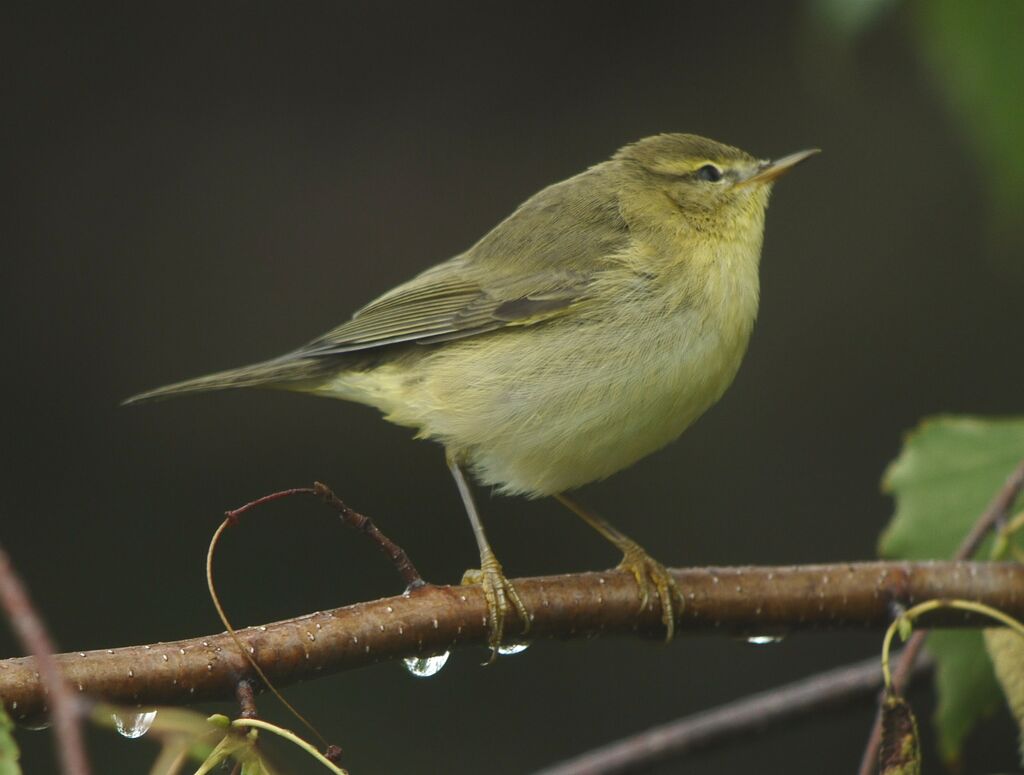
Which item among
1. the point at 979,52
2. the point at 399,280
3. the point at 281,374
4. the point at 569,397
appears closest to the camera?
the point at 979,52

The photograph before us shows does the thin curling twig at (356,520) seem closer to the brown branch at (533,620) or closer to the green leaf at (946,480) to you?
the brown branch at (533,620)

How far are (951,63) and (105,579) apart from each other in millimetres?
4451

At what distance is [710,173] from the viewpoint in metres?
3.88

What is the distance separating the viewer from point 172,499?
5895 mm

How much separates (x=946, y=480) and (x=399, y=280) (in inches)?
153

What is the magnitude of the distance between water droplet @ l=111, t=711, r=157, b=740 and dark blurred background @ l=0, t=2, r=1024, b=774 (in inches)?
140

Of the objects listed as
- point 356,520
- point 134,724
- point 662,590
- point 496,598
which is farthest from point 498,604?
point 134,724

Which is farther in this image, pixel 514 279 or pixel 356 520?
pixel 514 279

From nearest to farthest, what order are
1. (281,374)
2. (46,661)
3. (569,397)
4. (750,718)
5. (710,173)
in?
(46,661) → (750,718) → (569,397) → (281,374) → (710,173)

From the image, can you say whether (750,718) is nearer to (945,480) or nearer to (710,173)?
(945,480)

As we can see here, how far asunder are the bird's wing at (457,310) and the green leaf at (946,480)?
1.02m

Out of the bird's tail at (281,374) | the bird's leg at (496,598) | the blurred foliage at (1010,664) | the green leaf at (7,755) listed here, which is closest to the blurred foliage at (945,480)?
the blurred foliage at (1010,664)

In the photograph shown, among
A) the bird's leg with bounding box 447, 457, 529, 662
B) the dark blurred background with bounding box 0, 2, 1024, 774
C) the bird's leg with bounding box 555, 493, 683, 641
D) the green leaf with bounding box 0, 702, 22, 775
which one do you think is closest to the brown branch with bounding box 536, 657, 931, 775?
the bird's leg with bounding box 555, 493, 683, 641

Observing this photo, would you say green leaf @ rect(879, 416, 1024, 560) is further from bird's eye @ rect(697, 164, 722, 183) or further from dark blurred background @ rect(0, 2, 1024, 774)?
dark blurred background @ rect(0, 2, 1024, 774)
